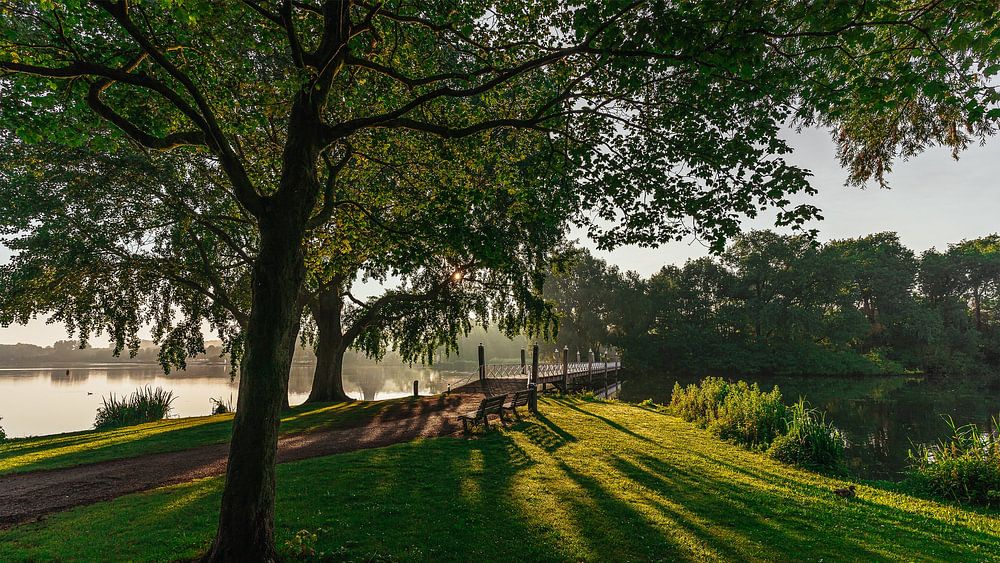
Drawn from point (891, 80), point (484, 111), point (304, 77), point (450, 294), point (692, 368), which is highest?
point (484, 111)

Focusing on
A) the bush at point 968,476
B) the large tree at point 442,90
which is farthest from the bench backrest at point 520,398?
the bush at point 968,476

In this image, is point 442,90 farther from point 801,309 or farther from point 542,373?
point 801,309

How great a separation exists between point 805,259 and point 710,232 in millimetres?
53611

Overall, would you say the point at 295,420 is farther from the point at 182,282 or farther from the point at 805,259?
the point at 805,259

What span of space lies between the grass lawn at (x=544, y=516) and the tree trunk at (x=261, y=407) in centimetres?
97

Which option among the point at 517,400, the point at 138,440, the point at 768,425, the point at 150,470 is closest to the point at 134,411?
the point at 138,440

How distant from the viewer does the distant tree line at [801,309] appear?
1900 inches

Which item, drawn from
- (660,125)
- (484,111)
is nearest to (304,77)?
(484,111)

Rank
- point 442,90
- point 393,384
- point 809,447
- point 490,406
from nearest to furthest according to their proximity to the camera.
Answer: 1. point 442,90
2. point 809,447
3. point 490,406
4. point 393,384

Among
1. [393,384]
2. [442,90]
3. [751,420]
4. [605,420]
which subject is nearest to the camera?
[442,90]

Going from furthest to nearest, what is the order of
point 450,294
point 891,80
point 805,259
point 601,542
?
point 805,259 < point 450,294 < point 601,542 < point 891,80

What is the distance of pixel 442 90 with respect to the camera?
19.1 feet

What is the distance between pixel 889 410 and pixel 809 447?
60.3 ft

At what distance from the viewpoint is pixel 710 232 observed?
7.25 m
